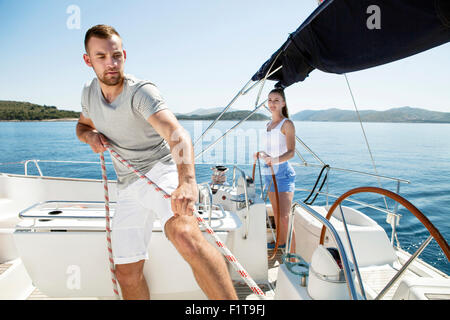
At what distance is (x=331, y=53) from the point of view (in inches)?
64.1

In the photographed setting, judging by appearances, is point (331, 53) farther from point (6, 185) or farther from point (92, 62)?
point (6, 185)

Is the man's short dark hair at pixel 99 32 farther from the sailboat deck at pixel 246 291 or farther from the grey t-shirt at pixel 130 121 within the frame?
the sailboat deck at pixel 246 291

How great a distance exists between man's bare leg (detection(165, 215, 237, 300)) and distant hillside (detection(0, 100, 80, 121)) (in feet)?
88.7

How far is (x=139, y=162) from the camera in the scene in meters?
1.43

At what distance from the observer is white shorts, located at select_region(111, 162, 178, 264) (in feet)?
4.53

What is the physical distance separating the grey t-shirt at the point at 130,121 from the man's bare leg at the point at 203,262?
0.53 m

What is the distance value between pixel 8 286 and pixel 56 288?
2.12 ft

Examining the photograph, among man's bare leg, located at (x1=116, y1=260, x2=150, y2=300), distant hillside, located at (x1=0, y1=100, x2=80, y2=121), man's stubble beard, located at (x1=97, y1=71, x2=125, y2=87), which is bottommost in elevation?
man's bare leg, located at (x1=116, y1=260, x2=150, y2=300)

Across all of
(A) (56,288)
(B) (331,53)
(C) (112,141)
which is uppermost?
(B) (331,53)

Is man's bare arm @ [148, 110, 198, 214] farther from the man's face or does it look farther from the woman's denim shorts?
the woman's denim shorts

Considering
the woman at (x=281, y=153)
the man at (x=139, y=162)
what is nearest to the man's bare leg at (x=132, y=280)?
the man at (x=139, y=162)

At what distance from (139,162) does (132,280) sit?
2.35ft

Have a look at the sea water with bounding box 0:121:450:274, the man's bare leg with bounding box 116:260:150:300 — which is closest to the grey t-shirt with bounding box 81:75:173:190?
the man's bare leg with bounding box 116:260:150:300
